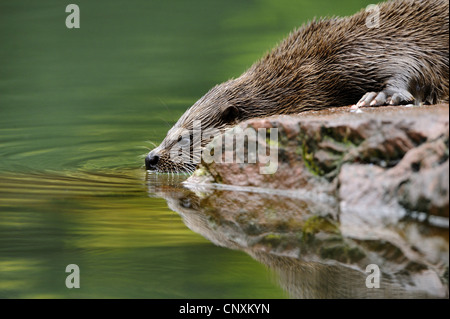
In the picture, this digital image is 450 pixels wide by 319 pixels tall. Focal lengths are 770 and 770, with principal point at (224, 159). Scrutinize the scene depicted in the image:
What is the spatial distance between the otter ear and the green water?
802mm

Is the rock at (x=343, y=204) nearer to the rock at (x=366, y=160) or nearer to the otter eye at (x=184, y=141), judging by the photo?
the rock at (x=366, y=160)

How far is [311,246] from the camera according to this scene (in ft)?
10.7

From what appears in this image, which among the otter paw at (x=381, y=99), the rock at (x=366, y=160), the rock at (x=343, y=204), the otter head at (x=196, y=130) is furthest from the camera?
the otter head at (x=196, y=130)

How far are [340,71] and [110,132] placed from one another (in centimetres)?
244

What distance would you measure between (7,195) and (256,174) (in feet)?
5.15

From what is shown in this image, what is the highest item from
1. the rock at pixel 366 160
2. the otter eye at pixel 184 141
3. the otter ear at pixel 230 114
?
the otter ear at pixel 230 114

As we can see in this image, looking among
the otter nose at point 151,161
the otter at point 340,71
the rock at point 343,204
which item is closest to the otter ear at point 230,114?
the otter at point 340,71

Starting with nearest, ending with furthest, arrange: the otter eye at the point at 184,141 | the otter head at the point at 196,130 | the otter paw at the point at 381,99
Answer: the otter paw at the point at 381,99
the otter head at the point at 196,130
the otter eye at the point at 184,141

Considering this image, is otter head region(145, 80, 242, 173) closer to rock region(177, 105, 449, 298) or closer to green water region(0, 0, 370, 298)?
green water region(0, 0, 370, 298)

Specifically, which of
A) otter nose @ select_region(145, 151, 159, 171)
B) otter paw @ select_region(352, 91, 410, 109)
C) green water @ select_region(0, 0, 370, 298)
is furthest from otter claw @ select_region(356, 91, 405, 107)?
green water @ select_region(0, 0, 370, 298)

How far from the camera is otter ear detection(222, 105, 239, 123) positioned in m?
6.18

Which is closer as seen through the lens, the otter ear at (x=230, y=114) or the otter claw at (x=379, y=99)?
the otter claw at (x=379, y=99)

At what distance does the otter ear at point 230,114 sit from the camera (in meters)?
6.18

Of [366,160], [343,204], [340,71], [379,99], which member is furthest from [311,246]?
[340,71]
